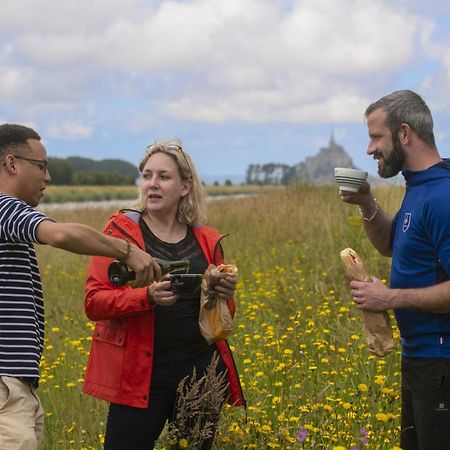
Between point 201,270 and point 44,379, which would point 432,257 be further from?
point 44,379

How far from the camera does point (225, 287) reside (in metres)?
3.46

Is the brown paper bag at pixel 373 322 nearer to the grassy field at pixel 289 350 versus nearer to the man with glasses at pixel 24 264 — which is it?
the grassy field at pixel 289 350

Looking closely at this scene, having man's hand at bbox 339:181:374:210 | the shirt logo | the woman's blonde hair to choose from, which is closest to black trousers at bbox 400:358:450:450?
the shirt logo

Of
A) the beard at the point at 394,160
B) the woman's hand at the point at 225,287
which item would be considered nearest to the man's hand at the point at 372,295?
the beard at the point at 394,160

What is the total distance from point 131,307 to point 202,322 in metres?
0.33

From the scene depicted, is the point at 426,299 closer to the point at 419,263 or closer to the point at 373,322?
the point at 419,263

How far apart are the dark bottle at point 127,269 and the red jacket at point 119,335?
0.09 m

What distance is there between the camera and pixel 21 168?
3207 mm

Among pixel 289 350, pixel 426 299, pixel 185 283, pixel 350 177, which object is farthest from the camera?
pixel 289 350

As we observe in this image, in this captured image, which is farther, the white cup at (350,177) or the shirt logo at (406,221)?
the white cup at (350,177)

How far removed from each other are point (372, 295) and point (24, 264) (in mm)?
1399

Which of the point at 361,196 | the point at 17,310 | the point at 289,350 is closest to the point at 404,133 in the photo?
the point at 361,196

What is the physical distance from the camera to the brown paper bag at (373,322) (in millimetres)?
3211

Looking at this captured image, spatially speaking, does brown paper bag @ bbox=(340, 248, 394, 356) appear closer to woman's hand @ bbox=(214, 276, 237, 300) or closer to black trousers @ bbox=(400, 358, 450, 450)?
black trousers @ bbox=(400, 358, 450, 450)
